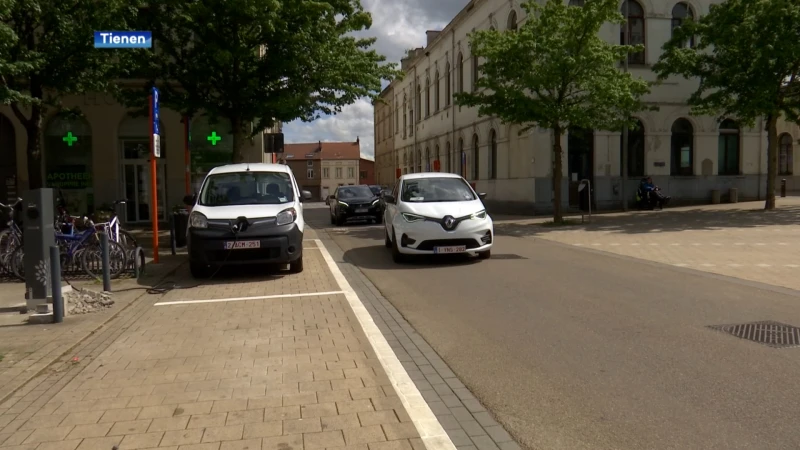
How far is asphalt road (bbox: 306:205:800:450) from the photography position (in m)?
4.16

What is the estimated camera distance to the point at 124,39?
1130 centimetres

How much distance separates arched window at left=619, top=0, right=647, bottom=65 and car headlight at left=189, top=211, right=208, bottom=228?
23415mm

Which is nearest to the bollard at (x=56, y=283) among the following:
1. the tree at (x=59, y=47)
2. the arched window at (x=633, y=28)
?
the tree at (x=59, y=47)

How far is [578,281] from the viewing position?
396 inches

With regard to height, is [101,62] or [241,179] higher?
[101,62]

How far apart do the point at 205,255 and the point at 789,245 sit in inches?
477

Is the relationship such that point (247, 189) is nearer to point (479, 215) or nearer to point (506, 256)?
point (479, 215)

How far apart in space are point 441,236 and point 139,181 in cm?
1641

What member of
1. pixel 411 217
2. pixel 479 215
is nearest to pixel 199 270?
pixel 411 217

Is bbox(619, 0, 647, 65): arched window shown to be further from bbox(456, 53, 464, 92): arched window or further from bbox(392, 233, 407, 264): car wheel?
bbox(392, 233, 407, 264): car wheel

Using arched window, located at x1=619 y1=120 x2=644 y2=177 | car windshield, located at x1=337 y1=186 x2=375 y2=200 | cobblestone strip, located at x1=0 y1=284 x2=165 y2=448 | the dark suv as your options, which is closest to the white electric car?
cobblestone strip, located at x1=0 y1=284 x2=165 y2=448

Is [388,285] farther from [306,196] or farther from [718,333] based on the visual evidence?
[718,333]

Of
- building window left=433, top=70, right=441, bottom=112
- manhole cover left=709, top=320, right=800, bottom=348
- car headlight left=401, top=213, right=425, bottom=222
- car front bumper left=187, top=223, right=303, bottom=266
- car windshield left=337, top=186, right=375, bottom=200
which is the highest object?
building window left=433, top=70, right=441, bottom=112

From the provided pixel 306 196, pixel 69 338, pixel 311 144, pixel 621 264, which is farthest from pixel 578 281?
pixel 311 144
